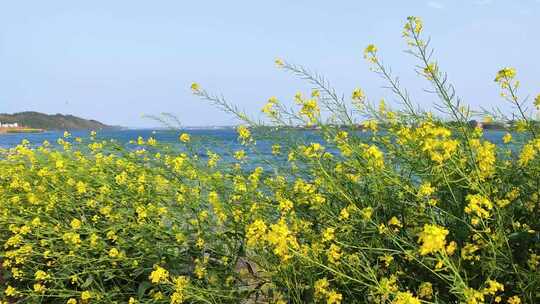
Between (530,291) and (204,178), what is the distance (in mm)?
2070

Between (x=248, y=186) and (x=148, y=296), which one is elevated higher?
(x=248, y=186)

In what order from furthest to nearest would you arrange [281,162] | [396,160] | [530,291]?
[281,162] < [396,160] < [530,291]

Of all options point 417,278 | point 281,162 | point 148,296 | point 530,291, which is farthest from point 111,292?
point 530,291

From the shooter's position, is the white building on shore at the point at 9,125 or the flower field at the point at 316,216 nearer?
the flower field at the point at 316,216

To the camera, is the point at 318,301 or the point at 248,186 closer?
the point at 318,301

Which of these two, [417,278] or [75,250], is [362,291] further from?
[75,250]

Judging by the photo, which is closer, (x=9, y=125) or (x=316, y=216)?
(x=316, y=216)

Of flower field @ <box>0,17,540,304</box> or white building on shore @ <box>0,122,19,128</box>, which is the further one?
white building on shore @ <box>0,122,19,128</box>

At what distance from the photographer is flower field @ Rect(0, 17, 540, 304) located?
236 cm

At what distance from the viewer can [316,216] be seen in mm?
3090

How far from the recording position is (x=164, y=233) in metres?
3.55

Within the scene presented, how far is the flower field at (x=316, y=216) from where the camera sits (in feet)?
7.75

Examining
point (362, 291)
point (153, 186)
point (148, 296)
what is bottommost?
point (148, 296)

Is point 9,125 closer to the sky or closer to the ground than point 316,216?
closer to the sky
